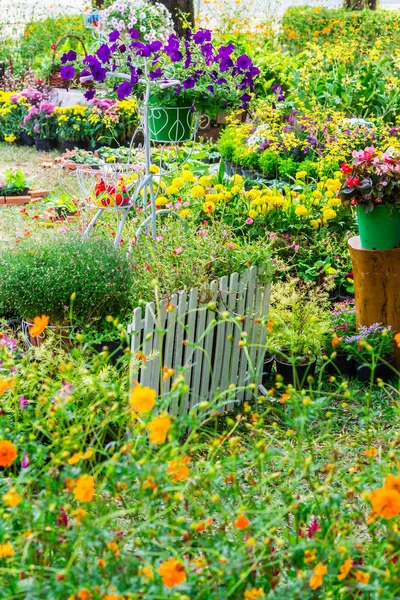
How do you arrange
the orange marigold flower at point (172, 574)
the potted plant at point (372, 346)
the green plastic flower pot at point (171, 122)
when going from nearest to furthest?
the orange marigold flower at point (172, 574), the potted plant at point (372, 346), the green plastic flower pot at point (171, 122)

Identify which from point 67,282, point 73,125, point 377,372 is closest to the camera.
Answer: point 67,282

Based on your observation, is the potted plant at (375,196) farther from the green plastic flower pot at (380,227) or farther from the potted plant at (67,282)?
the potted plant at (67,282)

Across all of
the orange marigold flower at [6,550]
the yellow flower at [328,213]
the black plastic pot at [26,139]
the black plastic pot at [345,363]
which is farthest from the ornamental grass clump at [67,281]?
the black plastic pot at [26,139]

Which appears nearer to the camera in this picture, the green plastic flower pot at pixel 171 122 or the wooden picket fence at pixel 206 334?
the wooden picket fence at pixel 206 334

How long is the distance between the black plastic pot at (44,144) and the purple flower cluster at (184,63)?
5302 mm

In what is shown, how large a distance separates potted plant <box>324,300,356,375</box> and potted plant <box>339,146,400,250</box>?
487 mm

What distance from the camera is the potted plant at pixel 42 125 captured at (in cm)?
958

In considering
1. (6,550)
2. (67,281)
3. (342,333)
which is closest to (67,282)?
(67,281)

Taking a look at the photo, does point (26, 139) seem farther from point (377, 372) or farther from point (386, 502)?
point (386, 502)

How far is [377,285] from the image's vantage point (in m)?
4.20

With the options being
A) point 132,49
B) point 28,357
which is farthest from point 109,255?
point 132,49

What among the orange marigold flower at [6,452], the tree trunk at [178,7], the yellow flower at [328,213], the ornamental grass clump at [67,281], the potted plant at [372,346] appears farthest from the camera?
the tree trunk at [178,7]

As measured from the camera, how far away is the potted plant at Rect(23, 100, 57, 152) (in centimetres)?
958

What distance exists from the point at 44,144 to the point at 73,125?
25.9 inches
